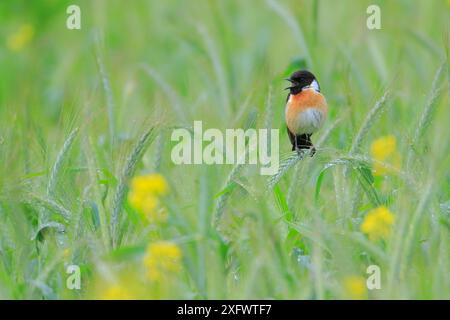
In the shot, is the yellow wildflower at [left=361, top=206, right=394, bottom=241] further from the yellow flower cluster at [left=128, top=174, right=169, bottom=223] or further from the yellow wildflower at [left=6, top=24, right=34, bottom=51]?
the yellow wildflower at [left=6, top=24, right=34, bottom=51]

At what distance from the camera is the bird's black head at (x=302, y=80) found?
225 inches

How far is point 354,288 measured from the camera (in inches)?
136

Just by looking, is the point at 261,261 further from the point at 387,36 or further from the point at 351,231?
the point at 387,36

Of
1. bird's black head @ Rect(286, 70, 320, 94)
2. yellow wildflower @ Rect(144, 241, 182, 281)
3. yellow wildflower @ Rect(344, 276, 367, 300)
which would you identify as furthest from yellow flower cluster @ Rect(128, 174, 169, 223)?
bird's black head @ Rect(286, 70, 320, 94)

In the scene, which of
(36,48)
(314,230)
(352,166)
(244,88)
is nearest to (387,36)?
(244,88)

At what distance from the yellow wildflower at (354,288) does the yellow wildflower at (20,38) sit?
20.0 ft

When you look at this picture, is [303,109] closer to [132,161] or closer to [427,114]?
[427,114]

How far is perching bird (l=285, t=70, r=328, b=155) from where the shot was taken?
217 inches

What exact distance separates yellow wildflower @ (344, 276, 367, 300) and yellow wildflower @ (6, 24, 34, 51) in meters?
6.09

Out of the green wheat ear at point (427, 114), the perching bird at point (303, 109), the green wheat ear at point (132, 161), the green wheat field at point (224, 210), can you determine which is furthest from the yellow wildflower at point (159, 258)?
the perching bird at point (303, 109)

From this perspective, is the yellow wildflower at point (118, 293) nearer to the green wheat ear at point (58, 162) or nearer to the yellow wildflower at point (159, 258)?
the yellow wildflower at point (159, 258)

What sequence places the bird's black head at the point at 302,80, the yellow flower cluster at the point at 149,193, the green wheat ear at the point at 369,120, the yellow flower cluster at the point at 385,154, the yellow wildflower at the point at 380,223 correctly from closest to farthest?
the yellow flower cluster at the point at 149,193 < the yellow wildflower at the point at 380,223 < the yellow flower cluster at the point at 385,154 < the green wheat ear at the point at 369,120 < the bird's black head at the point at 302,80

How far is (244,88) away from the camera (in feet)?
24.7

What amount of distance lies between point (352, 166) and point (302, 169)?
0.18 m
